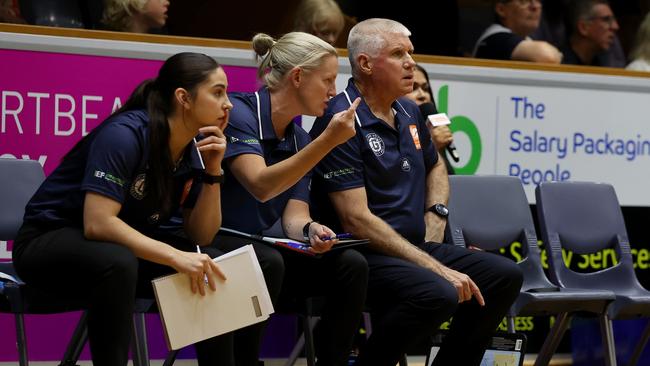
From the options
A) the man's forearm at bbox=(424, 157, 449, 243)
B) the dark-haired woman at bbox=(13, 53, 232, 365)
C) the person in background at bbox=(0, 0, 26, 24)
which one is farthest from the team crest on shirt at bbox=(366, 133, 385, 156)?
the person in background at bbox=(0, 0, 26, 24)

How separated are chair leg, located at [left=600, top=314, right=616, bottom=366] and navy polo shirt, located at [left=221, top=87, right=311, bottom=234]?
153 cm

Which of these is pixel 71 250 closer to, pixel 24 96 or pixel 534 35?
pixel 24 96

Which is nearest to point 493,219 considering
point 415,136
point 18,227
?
point 415,136

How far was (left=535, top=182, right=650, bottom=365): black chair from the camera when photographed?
479cm

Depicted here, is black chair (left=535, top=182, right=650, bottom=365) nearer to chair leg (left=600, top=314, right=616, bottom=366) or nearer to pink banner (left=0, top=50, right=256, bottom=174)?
chair leg (left=600, top=314, right=616, bottom=366)

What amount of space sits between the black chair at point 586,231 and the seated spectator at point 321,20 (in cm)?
144

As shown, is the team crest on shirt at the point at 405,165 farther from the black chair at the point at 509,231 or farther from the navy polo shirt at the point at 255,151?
the black chair at the point at 509,231

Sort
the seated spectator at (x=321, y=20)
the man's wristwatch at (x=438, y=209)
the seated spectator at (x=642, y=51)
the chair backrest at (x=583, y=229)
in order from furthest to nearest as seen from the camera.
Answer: the seated spectator at (x=642, y=51), the seated spectator at (x=321, y=20), the chair backrest at (x=583, y=229), the man's wristwatch at (x=438, y=209)

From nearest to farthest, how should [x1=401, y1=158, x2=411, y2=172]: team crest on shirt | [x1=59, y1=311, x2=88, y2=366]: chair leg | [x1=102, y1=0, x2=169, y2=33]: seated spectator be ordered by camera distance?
[x1=59, y1=311, x2=88, y2=366]: chair leg → [x1=401, y1=158, x2=411, y2=172]: team crest on shirt → [x1=102, y1=0, x2=169, y2=33]: seated spectator

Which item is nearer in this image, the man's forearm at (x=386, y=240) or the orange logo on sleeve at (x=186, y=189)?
the orange logo on sleeve at (x=186, y=189)

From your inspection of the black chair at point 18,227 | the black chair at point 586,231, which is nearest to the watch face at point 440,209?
the black chair at point 586,231

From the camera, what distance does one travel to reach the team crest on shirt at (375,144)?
13.1 feet

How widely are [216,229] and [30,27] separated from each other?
1598 mm

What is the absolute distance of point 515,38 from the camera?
600 cm
